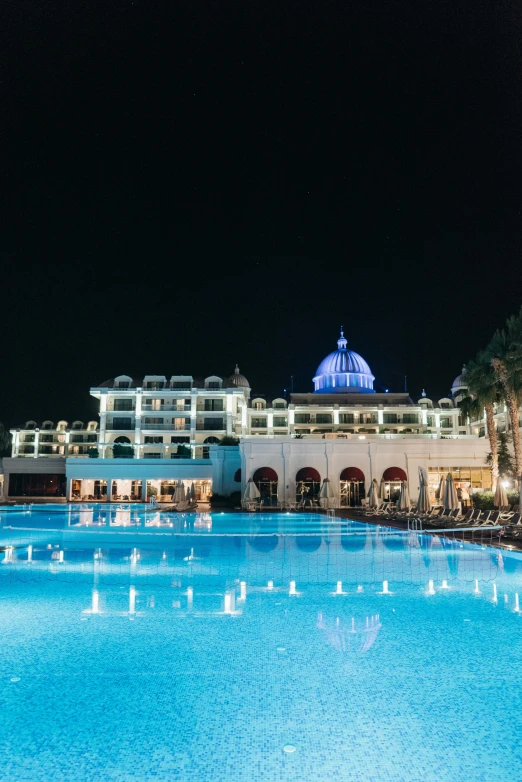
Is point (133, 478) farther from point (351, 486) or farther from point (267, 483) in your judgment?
point (351, 486)

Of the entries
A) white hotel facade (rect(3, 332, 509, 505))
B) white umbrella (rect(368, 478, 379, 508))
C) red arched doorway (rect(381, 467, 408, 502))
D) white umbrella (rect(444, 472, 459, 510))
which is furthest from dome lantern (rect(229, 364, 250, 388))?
white umbrella (rect(444, 472, 459, 510))

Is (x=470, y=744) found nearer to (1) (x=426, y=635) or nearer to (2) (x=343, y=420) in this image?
(1) (x=426, y=635)

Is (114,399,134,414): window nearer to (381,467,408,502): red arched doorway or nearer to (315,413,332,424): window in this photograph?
(315,413,332,424): window

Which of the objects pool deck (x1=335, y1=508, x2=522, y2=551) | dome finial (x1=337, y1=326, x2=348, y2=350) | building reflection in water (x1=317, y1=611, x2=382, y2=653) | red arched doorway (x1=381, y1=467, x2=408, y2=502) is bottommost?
pool deck (x1=335, y1=508, x2=522, y2=551)

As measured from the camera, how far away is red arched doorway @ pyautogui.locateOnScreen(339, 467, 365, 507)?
41031 millimetres

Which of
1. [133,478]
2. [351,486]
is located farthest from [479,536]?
[133,478]

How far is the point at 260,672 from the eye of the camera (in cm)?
705

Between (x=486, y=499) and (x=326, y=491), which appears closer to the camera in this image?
(x=486, y=499)

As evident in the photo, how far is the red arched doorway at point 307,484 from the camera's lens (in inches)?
1613

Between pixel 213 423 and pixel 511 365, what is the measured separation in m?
39.1

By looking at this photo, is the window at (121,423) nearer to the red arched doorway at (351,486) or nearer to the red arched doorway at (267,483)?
the red arched doorway at (267,483)

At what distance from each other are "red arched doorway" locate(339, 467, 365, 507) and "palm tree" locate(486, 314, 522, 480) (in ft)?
39.0

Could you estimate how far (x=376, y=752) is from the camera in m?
5.02

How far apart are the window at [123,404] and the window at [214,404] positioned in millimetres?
8215
